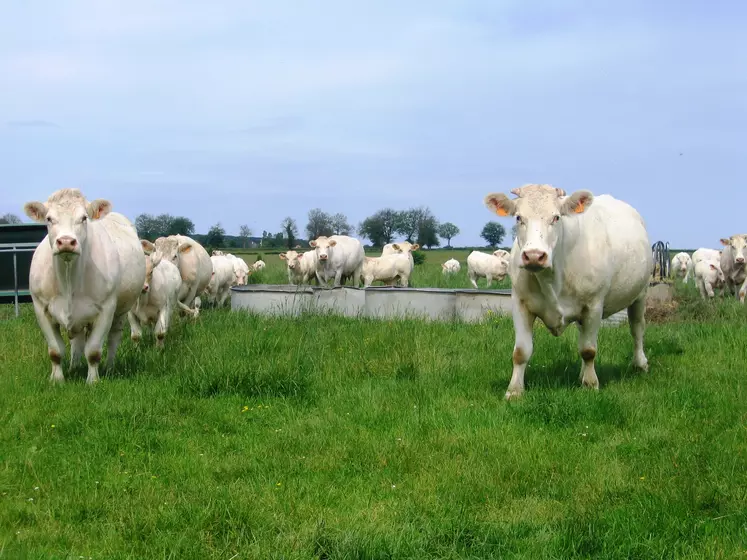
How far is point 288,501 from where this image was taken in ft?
16.4

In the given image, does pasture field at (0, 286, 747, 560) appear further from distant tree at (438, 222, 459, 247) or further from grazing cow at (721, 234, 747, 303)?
distant tree at (438, 222, 459, 247)

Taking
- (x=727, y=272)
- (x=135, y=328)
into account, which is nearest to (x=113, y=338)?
(x=135, y=328)

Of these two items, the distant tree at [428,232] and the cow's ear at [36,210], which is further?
the distant tree at [428,232]

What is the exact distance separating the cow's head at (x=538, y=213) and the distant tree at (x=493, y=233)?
66.8 m

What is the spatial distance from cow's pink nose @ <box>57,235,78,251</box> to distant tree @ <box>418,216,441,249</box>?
2573 inches

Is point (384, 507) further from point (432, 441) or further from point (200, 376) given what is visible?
point (200, 376)

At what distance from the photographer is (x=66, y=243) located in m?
7.82

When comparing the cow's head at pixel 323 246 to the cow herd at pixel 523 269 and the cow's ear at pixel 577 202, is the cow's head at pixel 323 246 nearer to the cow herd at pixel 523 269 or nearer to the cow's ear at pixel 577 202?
the cow herd at pixel 523 269

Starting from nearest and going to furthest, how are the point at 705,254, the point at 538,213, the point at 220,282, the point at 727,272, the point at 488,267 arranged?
the point at 538,213
the point at 220,282
the point at 727,272
the point at 705,254
the point at 488,267

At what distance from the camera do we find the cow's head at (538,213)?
7117 millimetres

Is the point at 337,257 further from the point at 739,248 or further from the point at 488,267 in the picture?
the point at 739,248

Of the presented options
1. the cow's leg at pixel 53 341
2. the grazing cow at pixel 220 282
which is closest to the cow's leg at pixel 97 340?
the cow's leg at pixel 53 341

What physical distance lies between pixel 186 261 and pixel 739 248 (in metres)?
14.1

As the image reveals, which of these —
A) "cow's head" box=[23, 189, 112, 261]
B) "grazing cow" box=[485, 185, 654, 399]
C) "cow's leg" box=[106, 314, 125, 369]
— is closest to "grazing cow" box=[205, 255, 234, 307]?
"cow's leg" box=[106, 314, 125, 369]
